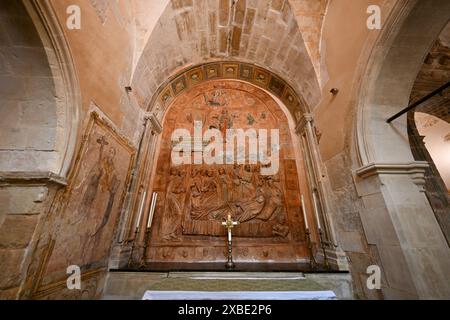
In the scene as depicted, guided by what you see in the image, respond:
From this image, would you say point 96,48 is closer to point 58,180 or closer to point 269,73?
point 58,180

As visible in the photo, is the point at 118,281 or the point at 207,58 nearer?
the point at 118,281

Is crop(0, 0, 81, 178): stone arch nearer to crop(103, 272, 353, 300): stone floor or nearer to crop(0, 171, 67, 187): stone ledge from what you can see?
crop(0, 171, 67, 187): stone ledge

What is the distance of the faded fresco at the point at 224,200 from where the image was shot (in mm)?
3785

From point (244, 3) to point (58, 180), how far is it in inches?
186

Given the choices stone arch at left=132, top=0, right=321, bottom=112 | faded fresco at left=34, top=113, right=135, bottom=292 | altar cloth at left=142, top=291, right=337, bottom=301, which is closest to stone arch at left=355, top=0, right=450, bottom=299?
altar cloth at left=142, top=291, right=337, bottom=301

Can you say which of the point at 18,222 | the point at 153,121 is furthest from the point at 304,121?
the point at 18,222

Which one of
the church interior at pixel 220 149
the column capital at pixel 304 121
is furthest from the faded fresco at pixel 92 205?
the column capital at pixel 304 121

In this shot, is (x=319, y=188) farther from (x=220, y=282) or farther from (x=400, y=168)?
(x=220, y=282)

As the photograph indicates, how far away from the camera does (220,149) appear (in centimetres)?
475

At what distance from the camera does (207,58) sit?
4848mm

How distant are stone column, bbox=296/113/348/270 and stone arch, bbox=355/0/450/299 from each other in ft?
2.57

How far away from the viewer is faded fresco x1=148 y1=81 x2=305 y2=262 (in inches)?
149

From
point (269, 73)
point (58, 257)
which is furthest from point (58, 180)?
point (269, 73)

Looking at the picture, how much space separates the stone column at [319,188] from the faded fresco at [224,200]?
1.94 ft
